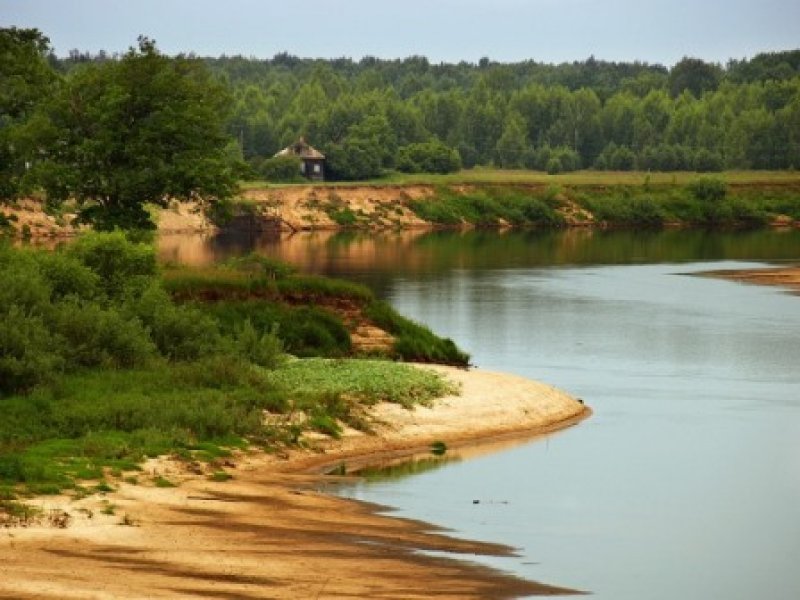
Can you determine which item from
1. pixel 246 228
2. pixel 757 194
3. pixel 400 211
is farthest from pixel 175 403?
pixel 757 194

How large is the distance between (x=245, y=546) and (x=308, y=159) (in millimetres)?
158488

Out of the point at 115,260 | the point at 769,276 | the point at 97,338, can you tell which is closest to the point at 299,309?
the point at 115,260

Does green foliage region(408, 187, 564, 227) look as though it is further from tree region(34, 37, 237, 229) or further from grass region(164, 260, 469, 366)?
grass region(164, 260, 469, 366)

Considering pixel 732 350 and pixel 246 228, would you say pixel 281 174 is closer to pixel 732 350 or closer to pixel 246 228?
pixel 246 228

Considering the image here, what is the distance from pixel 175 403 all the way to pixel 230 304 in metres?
14.4

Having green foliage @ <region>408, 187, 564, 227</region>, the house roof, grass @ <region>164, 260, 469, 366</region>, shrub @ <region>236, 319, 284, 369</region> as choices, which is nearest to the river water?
grass @ <region>164, 260, 469, 366</region>

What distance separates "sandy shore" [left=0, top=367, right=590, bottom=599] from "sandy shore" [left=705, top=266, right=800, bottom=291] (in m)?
67.6

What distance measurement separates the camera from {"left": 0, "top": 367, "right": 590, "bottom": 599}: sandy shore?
29.6m

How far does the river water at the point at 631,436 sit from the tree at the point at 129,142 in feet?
42.4

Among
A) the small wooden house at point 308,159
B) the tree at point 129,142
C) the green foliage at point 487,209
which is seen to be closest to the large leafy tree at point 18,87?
the tree at point 129,142

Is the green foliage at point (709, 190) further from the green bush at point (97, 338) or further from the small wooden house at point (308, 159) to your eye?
the green bush at point (97, 338)

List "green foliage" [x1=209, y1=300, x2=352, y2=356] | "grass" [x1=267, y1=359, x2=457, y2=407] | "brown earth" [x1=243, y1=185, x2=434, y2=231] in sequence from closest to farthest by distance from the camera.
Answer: "grass" [x1=267, y1=359, x2=457, y2=407]
"green foliage" [x1=209, y1=300, x2=352, y2=356]
"brown earth" [x1=243, y1=185, x2=434, y2=231]

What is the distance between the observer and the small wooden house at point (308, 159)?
18975cm

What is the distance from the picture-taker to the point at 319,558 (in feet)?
107
